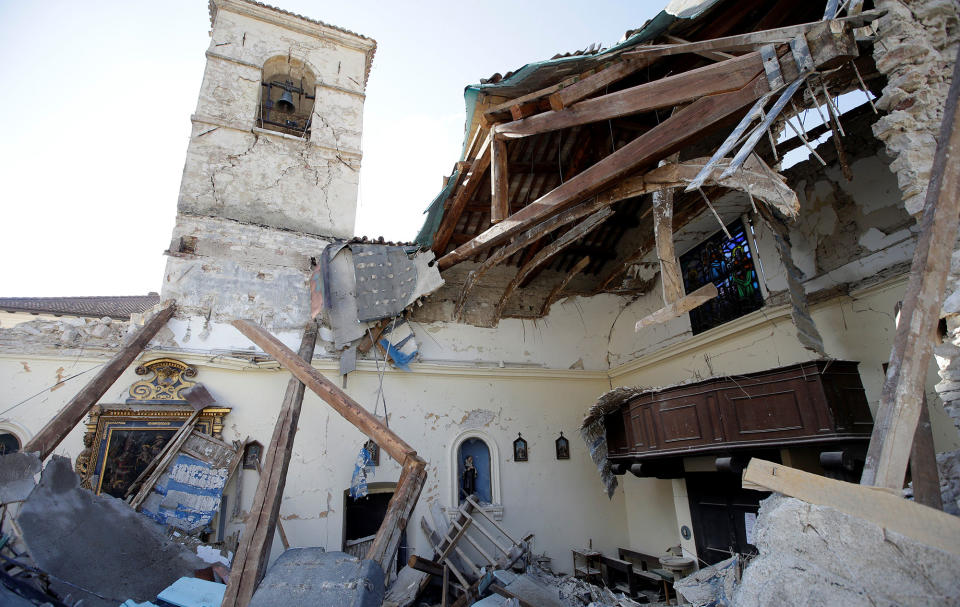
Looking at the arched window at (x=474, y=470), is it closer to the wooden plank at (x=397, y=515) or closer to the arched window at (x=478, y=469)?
the arched window at (x=478, y=469)

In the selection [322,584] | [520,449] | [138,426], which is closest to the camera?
[322,584]

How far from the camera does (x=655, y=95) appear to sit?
18.6 feet

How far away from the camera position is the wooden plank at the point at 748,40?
452cm

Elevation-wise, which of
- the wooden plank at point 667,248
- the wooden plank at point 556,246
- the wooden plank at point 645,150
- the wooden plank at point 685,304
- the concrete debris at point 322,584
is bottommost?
the concrete debris at point 322,584

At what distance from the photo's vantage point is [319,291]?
956cm

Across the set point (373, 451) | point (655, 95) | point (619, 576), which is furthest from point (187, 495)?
point (655, 95)

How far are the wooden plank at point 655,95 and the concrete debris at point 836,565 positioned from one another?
4282 mm

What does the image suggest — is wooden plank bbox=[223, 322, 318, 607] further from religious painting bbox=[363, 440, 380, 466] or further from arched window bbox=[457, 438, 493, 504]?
arched window bbox=[457, 438, 493, 504]

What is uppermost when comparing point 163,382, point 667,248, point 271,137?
point 271,137

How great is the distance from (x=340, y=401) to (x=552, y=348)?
5.97 meters

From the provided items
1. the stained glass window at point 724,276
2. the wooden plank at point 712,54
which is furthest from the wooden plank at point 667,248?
the stained glass window at point 724,276

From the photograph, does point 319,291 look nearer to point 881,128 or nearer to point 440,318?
point 440,318

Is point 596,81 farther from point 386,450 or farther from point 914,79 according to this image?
point 386,450

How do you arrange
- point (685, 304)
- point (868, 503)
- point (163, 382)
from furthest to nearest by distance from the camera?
1. point (163, 382)
2. point (685, 304)
3. point (868, 503)
